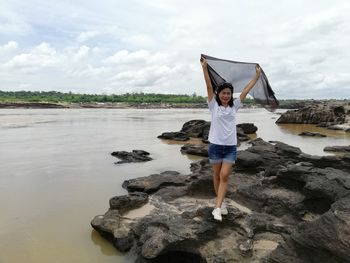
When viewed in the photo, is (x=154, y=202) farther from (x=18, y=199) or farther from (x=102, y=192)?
(x=18, y=199)

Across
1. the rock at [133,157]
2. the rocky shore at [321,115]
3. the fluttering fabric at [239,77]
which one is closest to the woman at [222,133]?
the fluttering fabric at [239,77]

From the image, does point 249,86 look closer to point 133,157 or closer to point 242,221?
point 242,221

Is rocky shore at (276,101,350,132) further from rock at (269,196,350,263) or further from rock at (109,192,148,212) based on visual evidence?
rock at (269,196,350,263)

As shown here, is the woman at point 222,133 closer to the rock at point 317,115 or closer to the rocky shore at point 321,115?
the rocky shore at point 321,115

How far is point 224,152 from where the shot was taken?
261 inches

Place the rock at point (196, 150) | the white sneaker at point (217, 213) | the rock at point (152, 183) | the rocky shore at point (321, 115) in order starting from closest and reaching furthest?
the white sneaker at point (217, 213) → the rock at point (152, 183) → the rock at point (196, 150) → the rocky shore at point (321, 115)

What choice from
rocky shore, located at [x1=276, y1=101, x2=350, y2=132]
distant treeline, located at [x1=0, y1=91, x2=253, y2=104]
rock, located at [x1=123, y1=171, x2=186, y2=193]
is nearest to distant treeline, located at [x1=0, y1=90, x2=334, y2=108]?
distant treeline, located at [x1=0, y1=91, x2=253, y2=104]

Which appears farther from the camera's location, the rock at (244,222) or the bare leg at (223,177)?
the bare leg at (223,177)

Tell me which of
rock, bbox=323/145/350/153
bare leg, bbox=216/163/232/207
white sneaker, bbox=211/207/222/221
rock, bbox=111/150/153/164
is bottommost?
rock, bbox=111/150/153/164

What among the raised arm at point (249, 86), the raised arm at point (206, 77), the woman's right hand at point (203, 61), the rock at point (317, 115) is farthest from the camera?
the rock at point (317, 115)

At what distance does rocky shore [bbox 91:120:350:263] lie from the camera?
5.07 metres

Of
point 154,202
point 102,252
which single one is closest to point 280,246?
point 102,252

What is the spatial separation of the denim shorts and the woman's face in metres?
0.78

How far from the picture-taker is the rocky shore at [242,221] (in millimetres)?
5066
